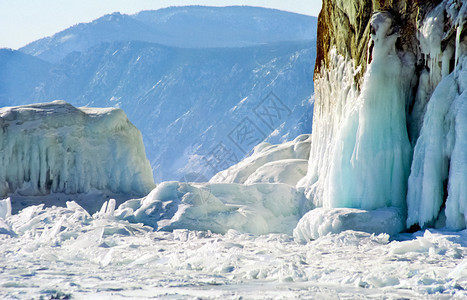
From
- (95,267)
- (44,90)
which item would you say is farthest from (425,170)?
(44,90)

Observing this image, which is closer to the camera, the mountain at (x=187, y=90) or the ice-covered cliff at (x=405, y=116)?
the ice-covered cliff at (x=405, y=116)

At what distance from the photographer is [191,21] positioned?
102m

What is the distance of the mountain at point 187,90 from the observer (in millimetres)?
63438

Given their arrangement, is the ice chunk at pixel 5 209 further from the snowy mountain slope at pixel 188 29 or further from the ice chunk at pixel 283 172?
the snowy mountain slope at pixel 188 29

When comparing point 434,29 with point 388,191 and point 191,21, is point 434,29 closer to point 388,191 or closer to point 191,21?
point 388,191

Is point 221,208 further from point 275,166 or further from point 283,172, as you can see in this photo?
point 275,166

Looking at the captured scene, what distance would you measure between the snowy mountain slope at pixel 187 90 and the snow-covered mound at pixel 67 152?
40682 millimetres

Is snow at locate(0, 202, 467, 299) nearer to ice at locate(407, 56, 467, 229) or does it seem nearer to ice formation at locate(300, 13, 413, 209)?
ice at locate(407, 56, 467, 229)

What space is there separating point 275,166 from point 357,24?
217 inches

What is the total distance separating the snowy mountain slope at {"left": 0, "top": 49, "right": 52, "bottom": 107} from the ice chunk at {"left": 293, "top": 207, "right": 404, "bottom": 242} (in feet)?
239

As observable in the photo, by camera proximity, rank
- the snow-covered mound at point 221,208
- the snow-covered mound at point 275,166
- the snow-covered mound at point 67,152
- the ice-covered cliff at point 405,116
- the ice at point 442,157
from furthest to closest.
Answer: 1. the snow-covered mound at point 275,166
2. the snow-covered mound at point 67,152
3. the snow-covered mound at point 221,208
4. the ice-covered cliff at point 405,116
5. the ice at point 442,157

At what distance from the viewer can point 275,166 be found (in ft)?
54.2

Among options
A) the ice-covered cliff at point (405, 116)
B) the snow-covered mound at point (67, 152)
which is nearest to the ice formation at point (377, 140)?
the ice-covered cliff at point (405, 116)

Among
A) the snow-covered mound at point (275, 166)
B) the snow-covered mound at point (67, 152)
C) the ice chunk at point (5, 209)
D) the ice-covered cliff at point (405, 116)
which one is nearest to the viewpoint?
the ice-covered cliff at point (405, 116)
